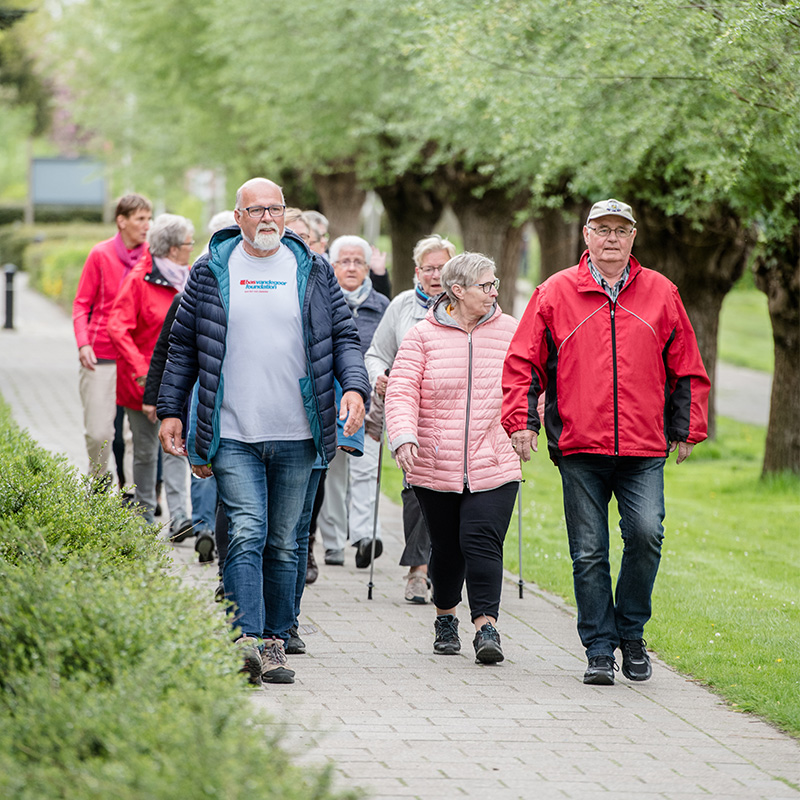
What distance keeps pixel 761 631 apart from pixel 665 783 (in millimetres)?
2778

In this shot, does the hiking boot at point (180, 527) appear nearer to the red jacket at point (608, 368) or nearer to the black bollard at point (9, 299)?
the red jacket at point (608, 368)

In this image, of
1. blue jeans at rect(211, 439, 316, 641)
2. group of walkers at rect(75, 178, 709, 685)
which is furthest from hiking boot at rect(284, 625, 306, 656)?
blue jeans at rect(211, 439, 316, 641)

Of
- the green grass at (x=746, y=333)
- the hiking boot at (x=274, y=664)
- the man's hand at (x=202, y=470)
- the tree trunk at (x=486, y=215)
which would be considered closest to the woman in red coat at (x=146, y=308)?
the man's hand at (x=202, y=470)

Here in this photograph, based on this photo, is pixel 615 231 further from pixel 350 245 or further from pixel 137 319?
pixel 137 319

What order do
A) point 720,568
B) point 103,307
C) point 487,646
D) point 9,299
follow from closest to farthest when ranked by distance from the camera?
point 487,646 → point 103,307 → point 720,568 → point 9,299

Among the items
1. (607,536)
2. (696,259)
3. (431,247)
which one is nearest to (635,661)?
(607,536)

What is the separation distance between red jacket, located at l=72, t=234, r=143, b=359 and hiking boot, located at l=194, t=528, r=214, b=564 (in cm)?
139

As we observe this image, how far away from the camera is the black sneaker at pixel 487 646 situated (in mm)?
6371

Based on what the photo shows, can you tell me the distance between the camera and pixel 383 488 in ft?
40.7

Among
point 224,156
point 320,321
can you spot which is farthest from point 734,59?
point 224,156

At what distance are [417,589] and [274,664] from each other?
2073 mm

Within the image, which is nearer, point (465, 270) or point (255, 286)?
point (255, 286)

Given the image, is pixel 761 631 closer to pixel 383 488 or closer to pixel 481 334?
pixel 481 334

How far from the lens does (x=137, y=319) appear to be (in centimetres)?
879
